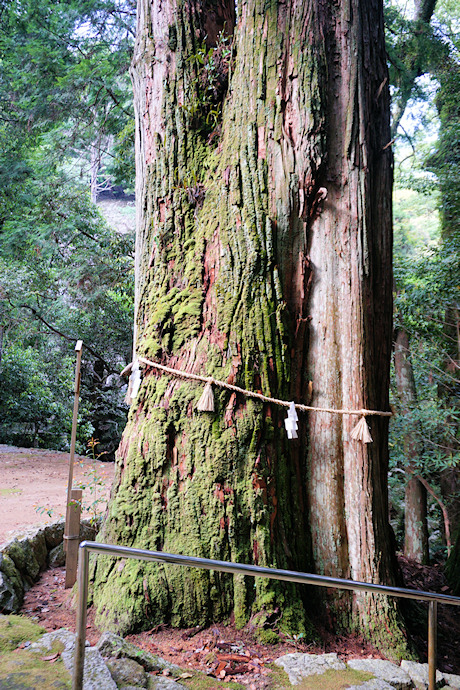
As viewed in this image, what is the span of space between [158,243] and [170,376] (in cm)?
84

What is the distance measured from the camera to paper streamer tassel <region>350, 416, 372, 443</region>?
98.4 inches

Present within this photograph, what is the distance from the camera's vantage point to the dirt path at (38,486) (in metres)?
4.26

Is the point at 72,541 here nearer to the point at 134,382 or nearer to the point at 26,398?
the point at 134,382

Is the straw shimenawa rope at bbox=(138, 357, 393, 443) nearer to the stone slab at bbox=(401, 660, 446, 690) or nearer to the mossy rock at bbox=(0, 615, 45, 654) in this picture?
the stone slab at bbox=(401, 660, 446, 690)

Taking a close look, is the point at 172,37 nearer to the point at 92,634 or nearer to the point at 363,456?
the point at 363,456

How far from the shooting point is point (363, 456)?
2580mm

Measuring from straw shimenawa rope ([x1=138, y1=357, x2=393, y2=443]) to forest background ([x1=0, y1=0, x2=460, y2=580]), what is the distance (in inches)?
58.0

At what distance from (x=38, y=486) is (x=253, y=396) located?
202 inches

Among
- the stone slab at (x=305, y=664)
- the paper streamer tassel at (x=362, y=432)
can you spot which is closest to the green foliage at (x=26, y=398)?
the paper streamer tassel at (x=362, y=432)

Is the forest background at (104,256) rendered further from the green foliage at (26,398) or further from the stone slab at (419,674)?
the stone slab at (419,674)

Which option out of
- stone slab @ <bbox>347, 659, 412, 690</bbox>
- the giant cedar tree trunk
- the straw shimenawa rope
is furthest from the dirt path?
stone slab @ <bbox>347, 659, 412, 690</bbox>

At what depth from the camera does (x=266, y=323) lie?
254 cm

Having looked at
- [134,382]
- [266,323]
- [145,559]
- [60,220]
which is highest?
[60,220]

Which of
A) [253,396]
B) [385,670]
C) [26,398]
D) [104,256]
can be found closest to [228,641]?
[385,670]
